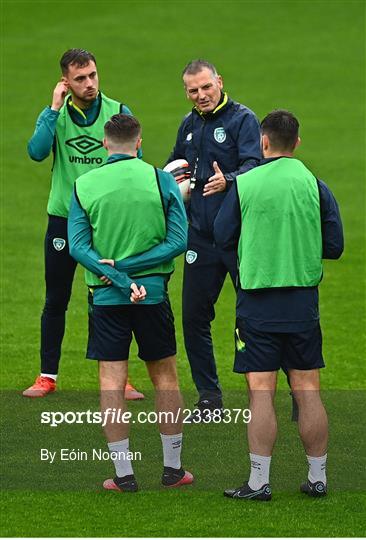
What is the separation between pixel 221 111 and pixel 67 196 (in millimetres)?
1191

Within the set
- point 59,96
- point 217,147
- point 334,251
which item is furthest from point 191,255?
point 334,251

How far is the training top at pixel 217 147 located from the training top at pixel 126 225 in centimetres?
137

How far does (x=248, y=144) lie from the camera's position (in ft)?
29.1

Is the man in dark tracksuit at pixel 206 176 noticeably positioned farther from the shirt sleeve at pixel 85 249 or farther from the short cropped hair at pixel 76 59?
the shirt sleeve at pixel 85 249

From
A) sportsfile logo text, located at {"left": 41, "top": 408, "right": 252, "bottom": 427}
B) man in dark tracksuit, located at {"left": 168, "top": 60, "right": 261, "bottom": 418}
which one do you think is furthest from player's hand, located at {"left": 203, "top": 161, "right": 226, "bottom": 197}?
sportsfile logo text, located at {"left": 41, "top": 408, "right": 252, "bottom": 427}

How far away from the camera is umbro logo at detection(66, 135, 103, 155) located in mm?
9352

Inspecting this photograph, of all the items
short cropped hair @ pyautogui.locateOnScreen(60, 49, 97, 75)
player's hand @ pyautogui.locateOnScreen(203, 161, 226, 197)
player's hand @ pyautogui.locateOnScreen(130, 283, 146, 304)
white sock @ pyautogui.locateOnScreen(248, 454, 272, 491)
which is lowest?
white sock @ pyautogui.locateOnScreen(248, 454, 272, 491)

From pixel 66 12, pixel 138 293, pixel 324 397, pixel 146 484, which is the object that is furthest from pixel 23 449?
pixel 66 12

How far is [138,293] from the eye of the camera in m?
7.45

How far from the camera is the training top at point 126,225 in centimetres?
746

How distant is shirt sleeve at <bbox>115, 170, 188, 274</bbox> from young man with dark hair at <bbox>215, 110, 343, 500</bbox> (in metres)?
0.22

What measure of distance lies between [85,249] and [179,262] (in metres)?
6.44

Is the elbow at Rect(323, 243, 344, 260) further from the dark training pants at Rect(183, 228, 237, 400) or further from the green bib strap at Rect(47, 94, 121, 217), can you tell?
the green bib strap at Rect(47, 94, 121, 217)

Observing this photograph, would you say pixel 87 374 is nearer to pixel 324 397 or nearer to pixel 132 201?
pixel 324 397
